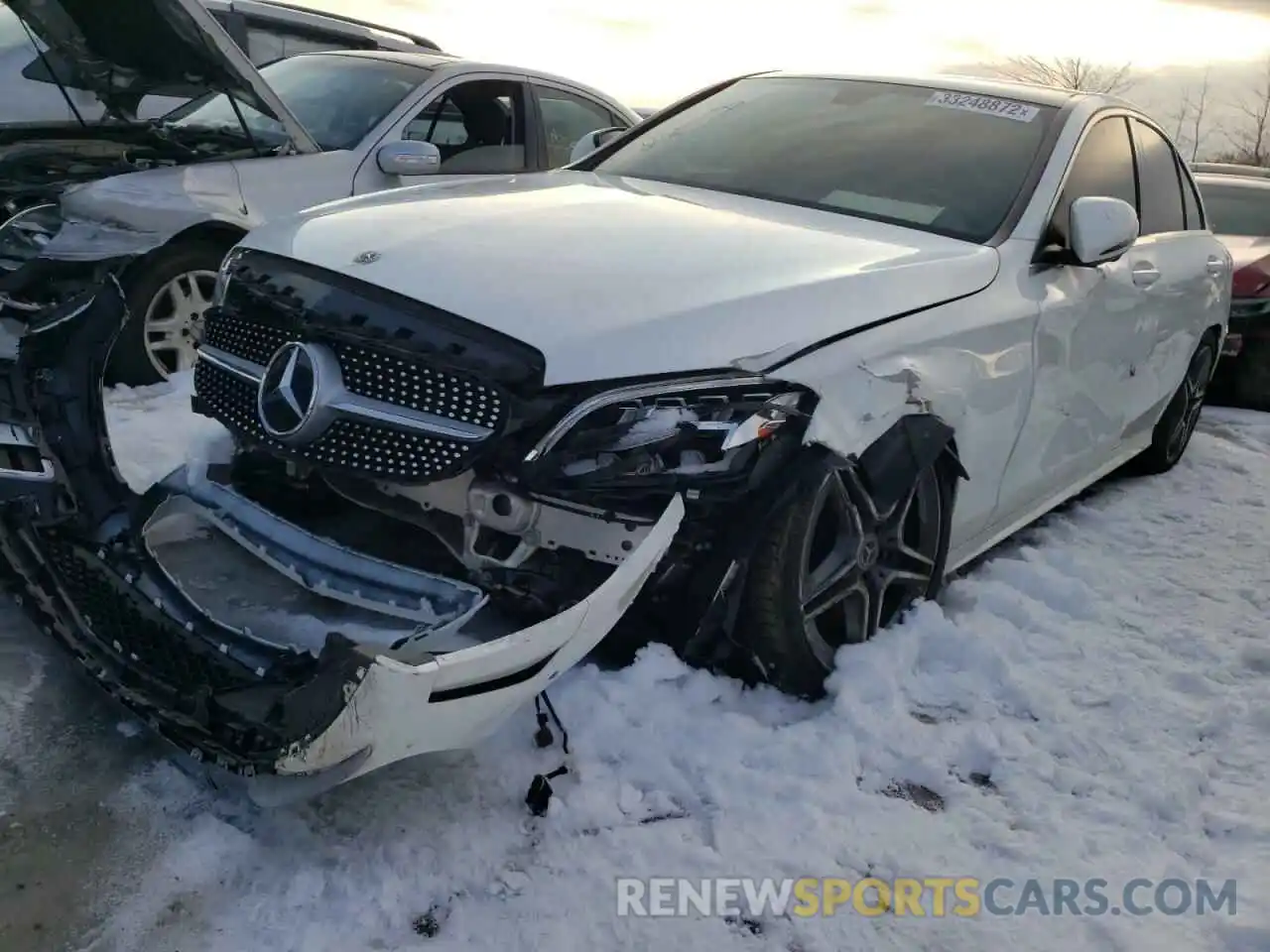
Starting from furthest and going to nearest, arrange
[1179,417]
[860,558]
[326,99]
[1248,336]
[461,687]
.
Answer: [1248,336], [326,99], [1179,417], [860,558], [461,687]

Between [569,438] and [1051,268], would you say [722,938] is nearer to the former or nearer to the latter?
[569,438]

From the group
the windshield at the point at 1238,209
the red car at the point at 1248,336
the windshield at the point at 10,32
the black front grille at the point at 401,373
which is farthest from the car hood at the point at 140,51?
the windshield at the point at 1238,209

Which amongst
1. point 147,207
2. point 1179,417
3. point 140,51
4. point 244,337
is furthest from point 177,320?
point 1179,417

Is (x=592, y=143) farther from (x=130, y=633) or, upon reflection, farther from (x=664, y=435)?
(x=130, y=633)

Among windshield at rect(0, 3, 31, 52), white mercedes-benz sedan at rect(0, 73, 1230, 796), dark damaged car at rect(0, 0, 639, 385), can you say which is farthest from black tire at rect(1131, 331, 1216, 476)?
windshield at rect(0, 3, 31, 52)

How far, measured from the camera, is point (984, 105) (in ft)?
12.9

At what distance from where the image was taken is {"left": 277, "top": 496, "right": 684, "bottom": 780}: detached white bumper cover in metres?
1.97

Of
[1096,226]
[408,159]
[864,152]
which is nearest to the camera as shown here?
[1096,226]

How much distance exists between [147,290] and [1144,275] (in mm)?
4005

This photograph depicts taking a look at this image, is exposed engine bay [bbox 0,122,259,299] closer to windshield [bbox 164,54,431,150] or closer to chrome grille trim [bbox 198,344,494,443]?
windshield [bbox 164,54,431,150]

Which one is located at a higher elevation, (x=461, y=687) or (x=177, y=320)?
(x=461, y=687)

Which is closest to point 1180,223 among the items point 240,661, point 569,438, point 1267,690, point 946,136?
point 946,136

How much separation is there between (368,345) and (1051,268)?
223 cm

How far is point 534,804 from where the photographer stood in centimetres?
241
